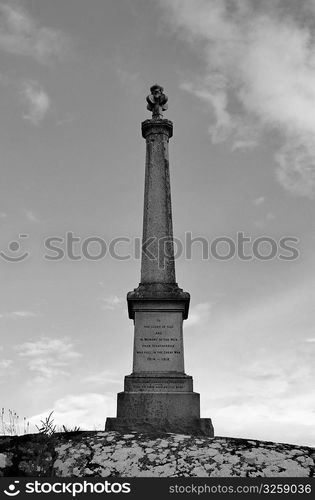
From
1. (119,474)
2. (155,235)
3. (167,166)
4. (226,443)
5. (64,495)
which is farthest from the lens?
(167,166)

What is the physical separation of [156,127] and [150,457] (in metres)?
8.96

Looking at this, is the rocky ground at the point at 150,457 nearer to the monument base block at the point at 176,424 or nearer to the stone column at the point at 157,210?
the monument base block at the point at 176,424

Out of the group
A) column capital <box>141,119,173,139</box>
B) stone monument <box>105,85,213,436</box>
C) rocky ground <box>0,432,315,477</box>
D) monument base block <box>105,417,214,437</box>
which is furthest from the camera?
column capital <box>141,119,173,139</box>

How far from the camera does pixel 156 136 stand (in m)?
13.1

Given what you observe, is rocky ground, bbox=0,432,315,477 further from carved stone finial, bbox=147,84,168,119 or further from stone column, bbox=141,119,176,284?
carved stone finial, bbox=147,84,168,119

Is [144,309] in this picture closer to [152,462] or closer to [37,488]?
[152,462]

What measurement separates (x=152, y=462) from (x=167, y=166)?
8.27m

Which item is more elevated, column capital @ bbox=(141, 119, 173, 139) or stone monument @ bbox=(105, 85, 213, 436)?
column capital @ bbox=(141, 119, 173, 139)

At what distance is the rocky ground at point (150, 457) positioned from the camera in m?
5.71

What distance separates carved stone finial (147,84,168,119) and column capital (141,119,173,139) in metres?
0.49

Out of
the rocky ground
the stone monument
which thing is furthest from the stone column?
the rocky ground

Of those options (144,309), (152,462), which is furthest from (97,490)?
(144,309)

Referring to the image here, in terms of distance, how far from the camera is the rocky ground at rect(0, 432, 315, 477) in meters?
5.71

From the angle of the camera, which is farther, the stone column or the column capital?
the column capital
